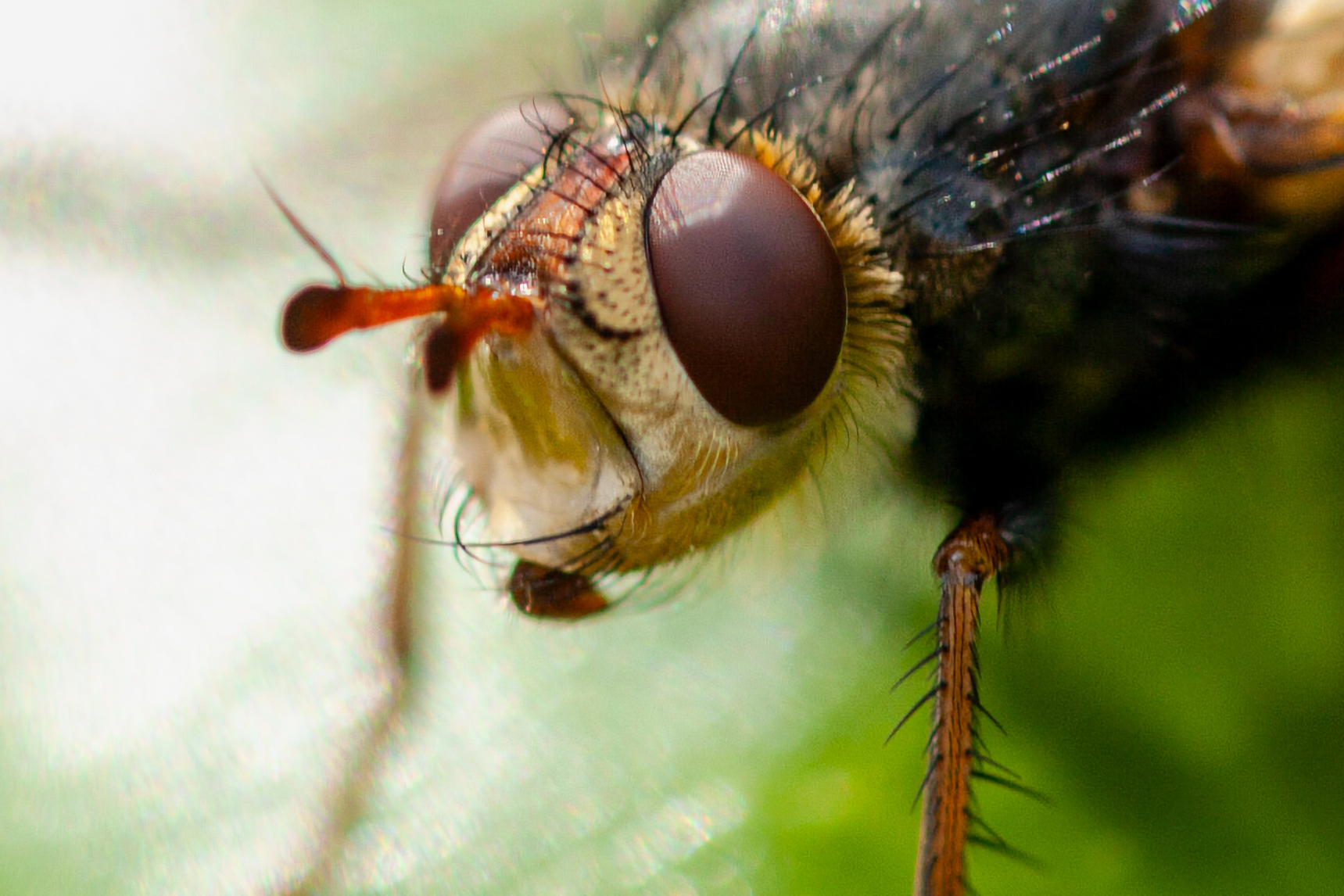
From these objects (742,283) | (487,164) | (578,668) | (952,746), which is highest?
(487,164)

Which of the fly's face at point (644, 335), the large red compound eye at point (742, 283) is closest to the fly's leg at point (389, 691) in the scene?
the fly's face at point (644, 335)

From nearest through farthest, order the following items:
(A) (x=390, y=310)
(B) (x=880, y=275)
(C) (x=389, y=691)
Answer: (A) (x=390, y=310) → (B) (x=880, y=275) → (C) (x=389, y=691)

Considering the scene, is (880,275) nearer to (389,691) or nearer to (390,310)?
(390,310)

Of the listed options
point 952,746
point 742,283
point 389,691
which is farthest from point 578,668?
point 742,283

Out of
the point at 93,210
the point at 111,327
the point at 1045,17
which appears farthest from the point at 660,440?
the point at 93,210

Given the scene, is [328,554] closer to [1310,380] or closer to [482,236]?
[482,236]

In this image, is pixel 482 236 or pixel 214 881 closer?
pixel 482 236

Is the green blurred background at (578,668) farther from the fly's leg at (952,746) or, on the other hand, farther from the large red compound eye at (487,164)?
the large red compound eye at (487,164)
